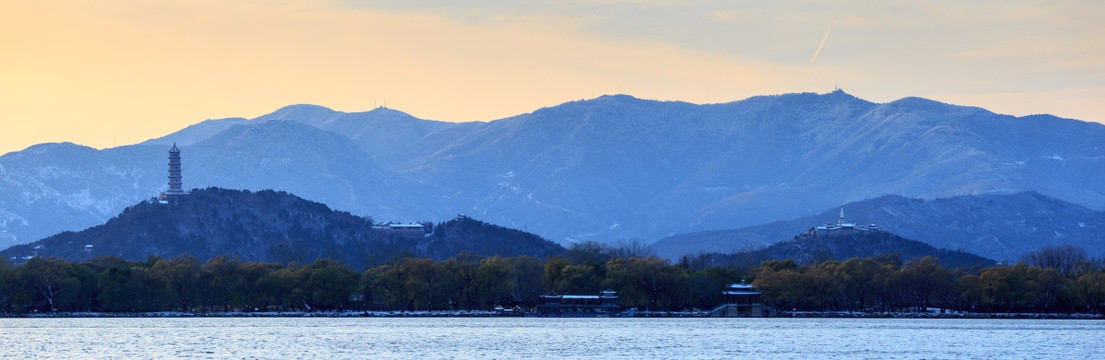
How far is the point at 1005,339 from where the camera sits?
498ft

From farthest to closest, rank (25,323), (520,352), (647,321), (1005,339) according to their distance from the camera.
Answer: (647,321) → (25,323) → (1005,339) → (520,352)

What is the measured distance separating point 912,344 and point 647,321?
49814mm

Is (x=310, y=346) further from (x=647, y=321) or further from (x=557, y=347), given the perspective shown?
(x=647, y=321)

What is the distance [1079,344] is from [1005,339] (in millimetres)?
9488

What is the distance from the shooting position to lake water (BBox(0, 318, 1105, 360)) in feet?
420

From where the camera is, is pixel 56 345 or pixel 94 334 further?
pixel 94 334

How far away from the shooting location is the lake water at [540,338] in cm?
12812

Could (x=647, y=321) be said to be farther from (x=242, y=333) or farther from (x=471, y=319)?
(x=242, y=333)

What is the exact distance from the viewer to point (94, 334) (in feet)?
499

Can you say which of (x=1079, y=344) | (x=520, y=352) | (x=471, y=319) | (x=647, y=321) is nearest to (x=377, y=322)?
(x=471, y=319)


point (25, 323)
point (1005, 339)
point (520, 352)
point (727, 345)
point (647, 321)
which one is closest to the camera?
point (520, 352)

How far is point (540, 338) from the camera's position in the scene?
15062 centimetres

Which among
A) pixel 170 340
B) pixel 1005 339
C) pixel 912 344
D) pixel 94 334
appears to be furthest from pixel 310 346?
pixel 1005 339

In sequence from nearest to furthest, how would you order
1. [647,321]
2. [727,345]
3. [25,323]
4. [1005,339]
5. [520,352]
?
[520,352], [727,345], [1005,339], [25,323], [647,321]
